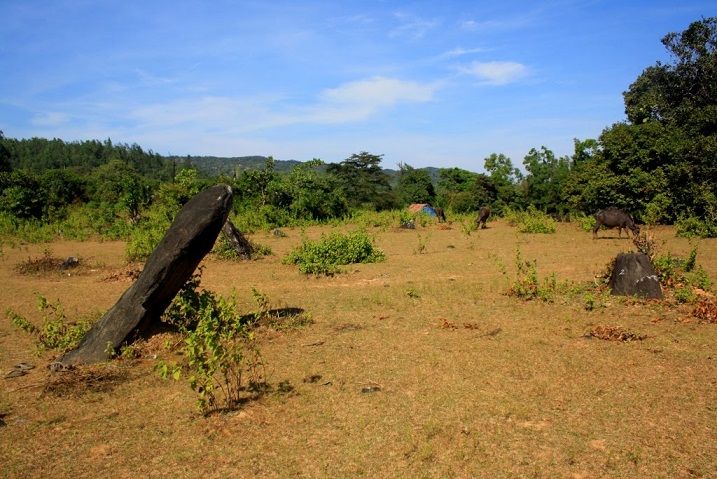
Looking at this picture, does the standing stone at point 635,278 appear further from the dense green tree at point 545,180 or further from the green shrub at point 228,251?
the dense green tree at point 545,180

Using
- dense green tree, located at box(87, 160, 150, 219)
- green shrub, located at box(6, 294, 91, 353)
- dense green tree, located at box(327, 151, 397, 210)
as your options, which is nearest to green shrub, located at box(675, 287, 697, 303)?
green shrub, located at box(6, 294, 91, 353)

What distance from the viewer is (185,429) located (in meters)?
4.57

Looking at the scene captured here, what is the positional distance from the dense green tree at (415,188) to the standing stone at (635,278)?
35.1 m

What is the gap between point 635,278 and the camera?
8.71 metres

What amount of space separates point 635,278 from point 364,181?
39560mm

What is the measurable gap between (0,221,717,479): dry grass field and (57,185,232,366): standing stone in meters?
0.38

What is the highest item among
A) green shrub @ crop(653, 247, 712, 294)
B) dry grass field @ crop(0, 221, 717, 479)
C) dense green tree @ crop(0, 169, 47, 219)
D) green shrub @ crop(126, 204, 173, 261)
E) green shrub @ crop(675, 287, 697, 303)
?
dense green tree @ crop(0, 169, 47, 219)

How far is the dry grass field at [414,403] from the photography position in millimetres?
3965

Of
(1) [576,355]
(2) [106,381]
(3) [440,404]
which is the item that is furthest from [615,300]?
(2) [106,381]

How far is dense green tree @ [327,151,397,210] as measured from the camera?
1727 inches

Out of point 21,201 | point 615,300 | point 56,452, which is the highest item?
point 21,201

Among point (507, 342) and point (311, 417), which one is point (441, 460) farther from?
point (507, 342)

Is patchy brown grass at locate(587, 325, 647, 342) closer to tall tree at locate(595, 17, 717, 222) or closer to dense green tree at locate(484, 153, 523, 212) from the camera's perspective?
tall tree at locate(595, 17, 717, 222)

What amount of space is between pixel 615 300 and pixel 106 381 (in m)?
7.59
